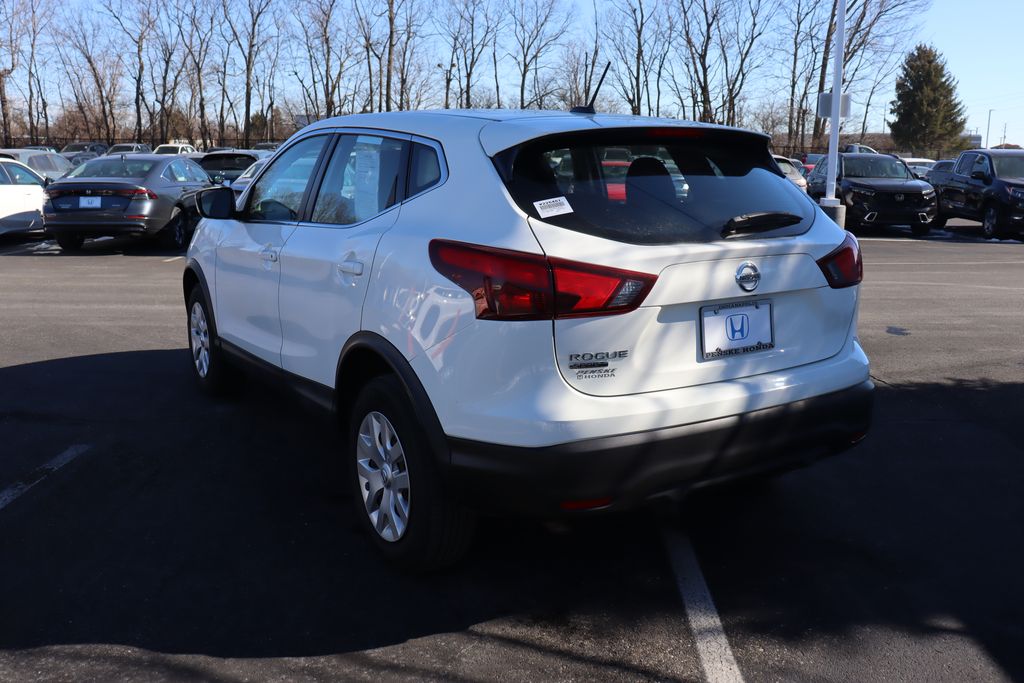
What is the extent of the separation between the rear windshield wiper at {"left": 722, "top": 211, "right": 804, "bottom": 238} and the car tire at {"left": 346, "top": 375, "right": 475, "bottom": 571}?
1305mm

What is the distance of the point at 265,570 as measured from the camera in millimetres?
3555

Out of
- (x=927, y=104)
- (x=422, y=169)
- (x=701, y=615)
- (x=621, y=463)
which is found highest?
(x=927, y=104)

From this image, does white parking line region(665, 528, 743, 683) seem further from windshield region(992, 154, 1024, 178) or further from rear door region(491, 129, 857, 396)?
windshield region(992, 154, 1024, 178)

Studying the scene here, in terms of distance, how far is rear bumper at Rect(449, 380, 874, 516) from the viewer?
295 centimetres

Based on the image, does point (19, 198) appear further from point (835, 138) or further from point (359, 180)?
point (835, 138)

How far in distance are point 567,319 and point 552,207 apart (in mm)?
405

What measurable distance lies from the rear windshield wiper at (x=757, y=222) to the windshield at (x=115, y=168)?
13518 millimetres

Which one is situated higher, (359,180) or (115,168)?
(115,168)

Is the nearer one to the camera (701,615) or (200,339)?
(701,615)

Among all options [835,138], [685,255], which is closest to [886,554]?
[685,255]

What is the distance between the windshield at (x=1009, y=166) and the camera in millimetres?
19062

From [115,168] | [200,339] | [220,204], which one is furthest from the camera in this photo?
[115,168]

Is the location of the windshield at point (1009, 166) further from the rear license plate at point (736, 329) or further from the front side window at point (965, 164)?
the rear license plate at point (736, 329)

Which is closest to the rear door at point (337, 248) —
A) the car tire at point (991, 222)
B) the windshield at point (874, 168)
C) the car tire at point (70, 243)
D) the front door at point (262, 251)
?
the front door at point (262, 251)
